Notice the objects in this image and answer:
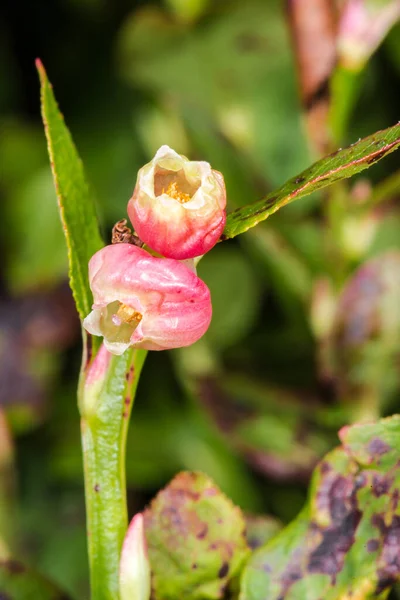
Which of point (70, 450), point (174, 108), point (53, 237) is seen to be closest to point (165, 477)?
point (70, 450)

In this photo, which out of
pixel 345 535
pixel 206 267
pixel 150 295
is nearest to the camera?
pixel 150 295

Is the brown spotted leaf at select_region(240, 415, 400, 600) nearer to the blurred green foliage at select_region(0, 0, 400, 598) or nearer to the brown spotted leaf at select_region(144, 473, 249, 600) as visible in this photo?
the brown spotted leaf at select_region(144, 473, 249, 600)

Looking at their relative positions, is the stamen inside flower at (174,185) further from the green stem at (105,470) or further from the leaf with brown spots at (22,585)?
the leaf with brown spots at (22,585)

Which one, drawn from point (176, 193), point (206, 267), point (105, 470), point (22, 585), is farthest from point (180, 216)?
point (206, 267)

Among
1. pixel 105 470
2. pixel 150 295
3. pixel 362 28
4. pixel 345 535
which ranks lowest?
pixel 345 535

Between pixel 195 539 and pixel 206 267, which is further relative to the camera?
pixel 206 267

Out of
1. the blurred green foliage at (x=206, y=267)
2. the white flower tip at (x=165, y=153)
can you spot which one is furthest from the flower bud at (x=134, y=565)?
the blurred green foliage at (x=206, y=267)

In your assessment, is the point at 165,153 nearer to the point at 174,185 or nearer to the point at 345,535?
the point at 174,185
